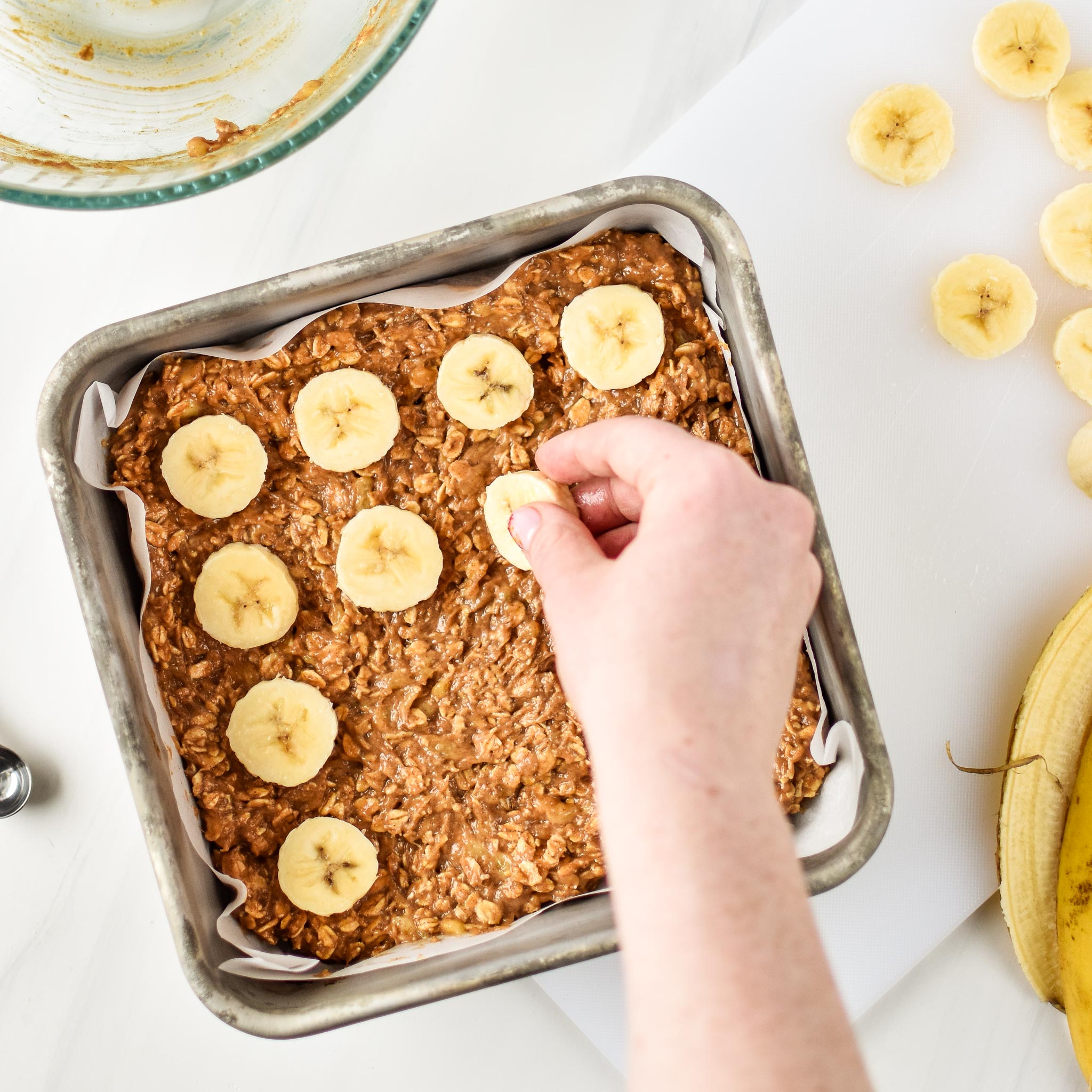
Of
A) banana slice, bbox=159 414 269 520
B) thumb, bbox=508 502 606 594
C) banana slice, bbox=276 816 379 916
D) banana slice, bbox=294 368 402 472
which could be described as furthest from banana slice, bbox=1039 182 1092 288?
banana slice, bbox=276 816 379 916

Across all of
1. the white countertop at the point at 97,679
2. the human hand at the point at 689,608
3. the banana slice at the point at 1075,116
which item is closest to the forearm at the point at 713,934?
the human hand at the point at 689,608

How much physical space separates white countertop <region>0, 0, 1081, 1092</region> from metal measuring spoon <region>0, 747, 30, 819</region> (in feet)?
0.11

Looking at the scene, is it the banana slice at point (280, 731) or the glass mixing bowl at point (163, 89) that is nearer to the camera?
the glass mixing bowl at point (163, 89)

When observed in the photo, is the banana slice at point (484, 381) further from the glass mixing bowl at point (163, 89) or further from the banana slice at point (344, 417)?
the glass mixing bowl at point (163, 89)

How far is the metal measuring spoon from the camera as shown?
179 cm

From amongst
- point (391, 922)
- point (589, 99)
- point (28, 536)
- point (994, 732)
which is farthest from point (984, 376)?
point (28, 536)

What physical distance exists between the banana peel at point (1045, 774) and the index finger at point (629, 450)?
953 mm

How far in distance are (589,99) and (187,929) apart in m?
1.67

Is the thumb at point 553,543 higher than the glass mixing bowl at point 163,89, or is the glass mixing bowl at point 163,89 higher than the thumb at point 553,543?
the glass mixing bowl at point 163,89

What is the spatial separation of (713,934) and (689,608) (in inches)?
13.9

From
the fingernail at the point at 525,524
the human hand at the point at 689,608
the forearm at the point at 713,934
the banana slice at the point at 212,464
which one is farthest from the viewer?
the banana slice at the point at 212,464

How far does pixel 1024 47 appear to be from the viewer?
6.16 feet

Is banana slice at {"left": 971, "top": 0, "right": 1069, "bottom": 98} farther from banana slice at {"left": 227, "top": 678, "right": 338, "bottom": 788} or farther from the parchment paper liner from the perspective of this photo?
banana slice at {"left": 227, "top": 678, "right": 338, "bottom": 788}

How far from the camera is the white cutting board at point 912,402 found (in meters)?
1.88
